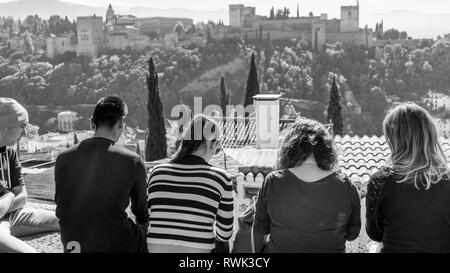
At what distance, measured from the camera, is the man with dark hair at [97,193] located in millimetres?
2387

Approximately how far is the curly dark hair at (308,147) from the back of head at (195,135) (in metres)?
0.36

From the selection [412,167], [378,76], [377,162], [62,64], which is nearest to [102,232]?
[412,167]

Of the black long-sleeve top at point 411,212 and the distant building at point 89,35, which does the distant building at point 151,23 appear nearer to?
the distant building at point 89,35

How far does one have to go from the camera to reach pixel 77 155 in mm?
2426

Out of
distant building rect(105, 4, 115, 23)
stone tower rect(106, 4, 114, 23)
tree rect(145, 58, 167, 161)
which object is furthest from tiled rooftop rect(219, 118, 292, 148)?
stone tower rect(106, 4, 114, 23)

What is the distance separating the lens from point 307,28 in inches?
2557

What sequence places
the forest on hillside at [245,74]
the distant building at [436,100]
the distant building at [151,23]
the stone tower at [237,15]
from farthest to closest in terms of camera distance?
the distant building at [151,23] → the stone tower at [237,15] → the forest on hillside at [245,74] → the distant building at [436,100]

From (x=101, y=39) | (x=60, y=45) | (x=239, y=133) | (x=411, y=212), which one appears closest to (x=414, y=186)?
(x=411, y=212)

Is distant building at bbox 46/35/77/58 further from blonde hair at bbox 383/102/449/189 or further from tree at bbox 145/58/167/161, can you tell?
blonde hair at bbox 383/102/449/189

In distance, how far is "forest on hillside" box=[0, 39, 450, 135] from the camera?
181 ft

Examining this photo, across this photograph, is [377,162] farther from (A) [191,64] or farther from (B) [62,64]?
(B) [62,64]

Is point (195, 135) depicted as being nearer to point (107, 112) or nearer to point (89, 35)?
point (107, 112)

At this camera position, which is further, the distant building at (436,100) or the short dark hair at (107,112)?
the distant building at (436,100)

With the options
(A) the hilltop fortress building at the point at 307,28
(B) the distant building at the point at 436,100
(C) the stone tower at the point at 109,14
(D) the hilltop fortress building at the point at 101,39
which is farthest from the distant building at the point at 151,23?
(B) the distant building at the point at 436,100
